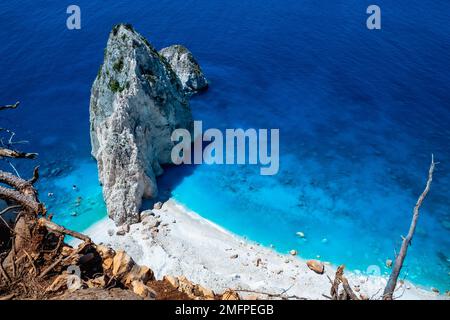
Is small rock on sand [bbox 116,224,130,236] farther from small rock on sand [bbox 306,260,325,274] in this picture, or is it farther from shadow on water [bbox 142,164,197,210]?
small rock on sand [bbox 306,260,325,274]

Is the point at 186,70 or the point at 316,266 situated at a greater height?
the point at 186,70

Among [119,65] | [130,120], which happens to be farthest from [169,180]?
[119,65]

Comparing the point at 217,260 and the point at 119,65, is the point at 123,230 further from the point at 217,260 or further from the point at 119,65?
the point at 119,65

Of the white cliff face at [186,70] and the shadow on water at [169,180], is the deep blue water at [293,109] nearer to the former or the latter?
the shadow on water at [169,180]

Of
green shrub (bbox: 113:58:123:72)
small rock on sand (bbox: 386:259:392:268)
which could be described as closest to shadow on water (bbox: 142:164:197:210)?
green shrub (bbox: 113:58:123:72)

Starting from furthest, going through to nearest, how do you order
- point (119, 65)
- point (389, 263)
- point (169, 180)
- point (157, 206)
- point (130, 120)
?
1. point (169, 180)
2. point (119, 65)
3. point (157, 206)
4. point (130, 120)
5. point (389, 263)

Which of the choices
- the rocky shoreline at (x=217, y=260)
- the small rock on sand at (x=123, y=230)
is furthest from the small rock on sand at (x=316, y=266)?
the small rock on sand at (x=123, y=230)

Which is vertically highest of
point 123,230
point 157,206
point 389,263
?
point 157,206
